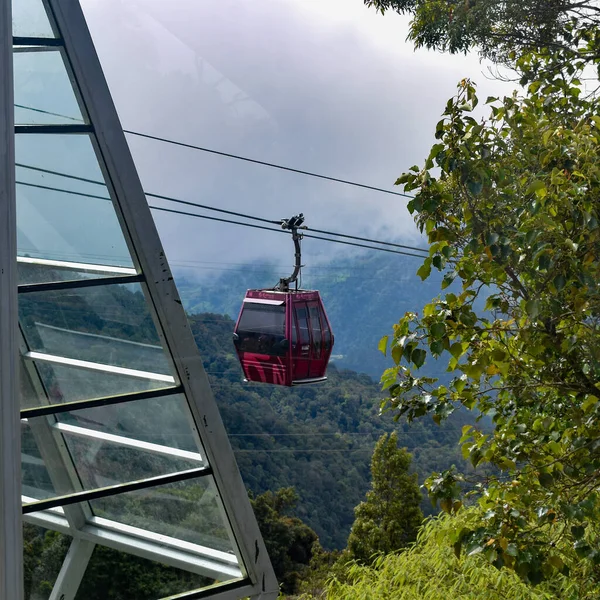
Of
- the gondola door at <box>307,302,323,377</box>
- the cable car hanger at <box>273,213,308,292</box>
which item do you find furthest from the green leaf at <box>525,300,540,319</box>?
the cable car hanger at <box>273,213,308,292</box>

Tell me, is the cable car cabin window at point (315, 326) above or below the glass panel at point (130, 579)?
above

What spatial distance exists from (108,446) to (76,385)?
93 mm

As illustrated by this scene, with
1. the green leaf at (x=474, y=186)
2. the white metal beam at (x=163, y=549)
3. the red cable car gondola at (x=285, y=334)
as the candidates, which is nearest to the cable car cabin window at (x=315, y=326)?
the red cable car gondola at (x=285, y=334)

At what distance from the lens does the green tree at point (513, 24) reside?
2658 mm

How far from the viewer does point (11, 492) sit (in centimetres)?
90

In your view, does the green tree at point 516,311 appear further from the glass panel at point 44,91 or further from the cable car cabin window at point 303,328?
Answer: the cable car cabin window at point 303,328

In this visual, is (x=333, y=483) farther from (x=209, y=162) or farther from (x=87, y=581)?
(x=209, y=162)

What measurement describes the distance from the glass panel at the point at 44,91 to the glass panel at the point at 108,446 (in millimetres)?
387

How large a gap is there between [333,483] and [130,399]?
14135 mm

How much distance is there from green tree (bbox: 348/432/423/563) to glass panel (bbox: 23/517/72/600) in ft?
17.9

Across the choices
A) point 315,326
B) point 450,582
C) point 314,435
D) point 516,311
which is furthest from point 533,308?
point 314,435

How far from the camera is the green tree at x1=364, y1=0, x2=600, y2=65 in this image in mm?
2658

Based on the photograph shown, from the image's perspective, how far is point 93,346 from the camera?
3.24 feet

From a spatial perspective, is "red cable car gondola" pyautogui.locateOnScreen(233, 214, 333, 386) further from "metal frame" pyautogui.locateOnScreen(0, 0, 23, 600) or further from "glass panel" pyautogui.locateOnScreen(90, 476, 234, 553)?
"metal frame" pyautogui.locateOnScreen(0, 0, 23, 600)
